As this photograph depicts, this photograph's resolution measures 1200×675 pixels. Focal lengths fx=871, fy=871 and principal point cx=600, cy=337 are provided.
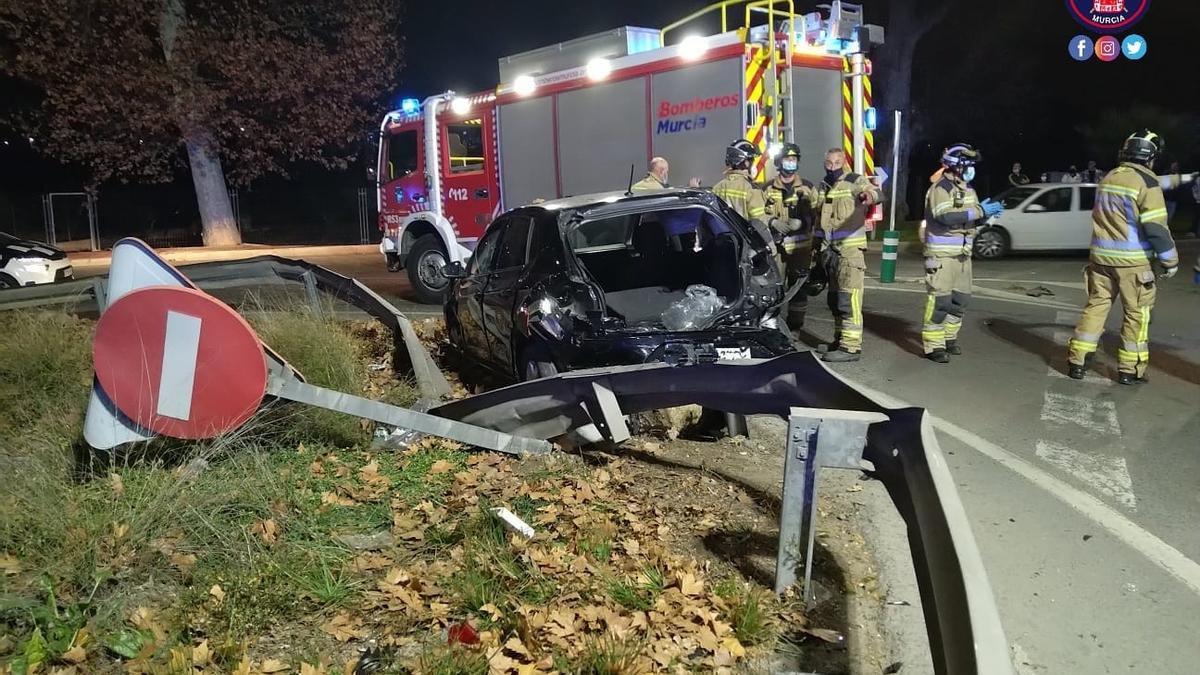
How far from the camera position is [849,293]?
773 cm

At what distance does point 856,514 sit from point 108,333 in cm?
348

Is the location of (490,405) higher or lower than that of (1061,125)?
lower

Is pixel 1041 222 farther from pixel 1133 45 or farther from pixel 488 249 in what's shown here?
pixel 1133 45

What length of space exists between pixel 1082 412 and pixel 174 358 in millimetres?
5646

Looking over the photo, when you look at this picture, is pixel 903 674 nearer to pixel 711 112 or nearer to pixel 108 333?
pixel 108 333

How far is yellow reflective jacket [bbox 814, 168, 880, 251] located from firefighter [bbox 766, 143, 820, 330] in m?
0.58

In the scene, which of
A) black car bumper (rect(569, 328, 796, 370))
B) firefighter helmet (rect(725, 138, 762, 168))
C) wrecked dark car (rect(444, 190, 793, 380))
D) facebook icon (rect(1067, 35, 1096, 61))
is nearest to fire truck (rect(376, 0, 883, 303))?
firefighter helmet (rect(725, 138, 762, 168))

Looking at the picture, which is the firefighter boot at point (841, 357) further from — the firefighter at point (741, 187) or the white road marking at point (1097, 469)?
the white road marking at point (1097, 469)

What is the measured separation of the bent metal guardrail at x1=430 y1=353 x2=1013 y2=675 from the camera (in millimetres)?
2035

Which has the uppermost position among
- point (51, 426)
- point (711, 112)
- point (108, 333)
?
point (711, 112)

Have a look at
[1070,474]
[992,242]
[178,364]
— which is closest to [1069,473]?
[1070,474]

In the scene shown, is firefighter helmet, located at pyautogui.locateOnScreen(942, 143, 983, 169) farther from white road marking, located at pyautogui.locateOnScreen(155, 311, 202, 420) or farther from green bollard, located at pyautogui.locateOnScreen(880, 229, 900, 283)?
white road marking, located at pyautogui.locateOnScreen(155, 311, 202, 420)

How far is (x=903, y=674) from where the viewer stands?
9.59ft

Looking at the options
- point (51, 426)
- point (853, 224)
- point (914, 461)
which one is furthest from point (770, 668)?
point (853, 224)
